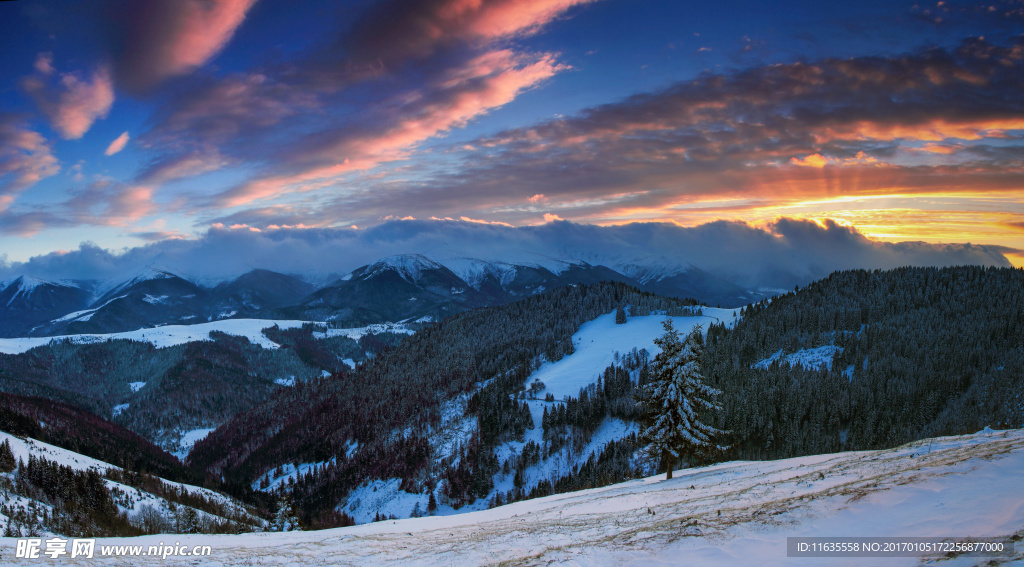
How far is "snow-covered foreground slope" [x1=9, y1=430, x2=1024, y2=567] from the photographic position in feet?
48.4

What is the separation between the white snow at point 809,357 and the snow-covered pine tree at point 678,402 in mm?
109204

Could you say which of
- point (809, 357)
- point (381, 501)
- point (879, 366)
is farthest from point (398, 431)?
point (879, 366)

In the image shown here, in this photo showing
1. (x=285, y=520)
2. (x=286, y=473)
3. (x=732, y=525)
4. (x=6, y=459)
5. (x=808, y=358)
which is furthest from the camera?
(x=286, y=473)

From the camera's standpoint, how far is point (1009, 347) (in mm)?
122875

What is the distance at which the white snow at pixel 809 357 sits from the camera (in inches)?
5276

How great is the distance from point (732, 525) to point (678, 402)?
26.0 m

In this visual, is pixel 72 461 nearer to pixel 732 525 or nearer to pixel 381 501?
pixel 381 501

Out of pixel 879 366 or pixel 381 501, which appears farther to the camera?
pixel 879 366

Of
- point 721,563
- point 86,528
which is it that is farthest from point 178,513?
point 721,563

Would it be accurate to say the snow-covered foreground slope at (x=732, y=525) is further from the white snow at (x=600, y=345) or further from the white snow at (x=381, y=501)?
the white snow at (x=600, y=345)

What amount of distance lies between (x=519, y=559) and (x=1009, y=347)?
6791 inches

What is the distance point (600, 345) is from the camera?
17525cm

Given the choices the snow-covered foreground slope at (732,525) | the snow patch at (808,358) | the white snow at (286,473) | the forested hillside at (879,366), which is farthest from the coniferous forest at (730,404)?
the snow-covered foreground slope at (732,525)

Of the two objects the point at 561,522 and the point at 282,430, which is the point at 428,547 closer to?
the point at 561,522
